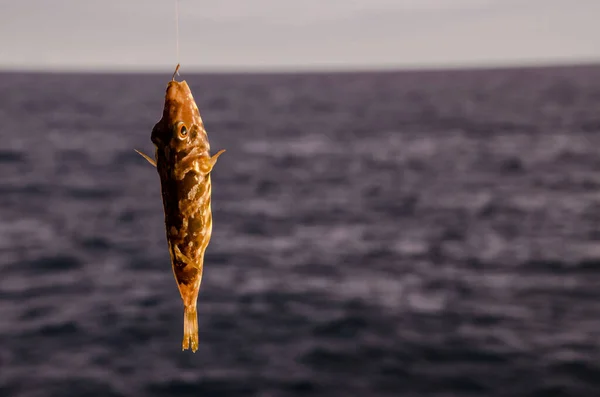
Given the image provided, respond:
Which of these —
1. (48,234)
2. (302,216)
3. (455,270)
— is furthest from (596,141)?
(48,234)

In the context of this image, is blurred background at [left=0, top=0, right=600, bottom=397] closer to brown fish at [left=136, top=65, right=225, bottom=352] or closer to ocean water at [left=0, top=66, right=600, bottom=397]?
ocean water at [left=0, top=66, right=600, bottom=397]

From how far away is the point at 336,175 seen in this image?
79750mm

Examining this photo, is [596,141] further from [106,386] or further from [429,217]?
[106,386]

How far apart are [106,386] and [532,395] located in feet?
49.9

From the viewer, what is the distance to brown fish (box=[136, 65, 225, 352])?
4.39m

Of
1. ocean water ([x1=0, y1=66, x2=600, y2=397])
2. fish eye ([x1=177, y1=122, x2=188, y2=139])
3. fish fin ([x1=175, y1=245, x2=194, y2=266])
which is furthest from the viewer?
ocean water ([x1=0, y1=66, x2=600, y2=397])

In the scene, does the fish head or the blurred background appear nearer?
the fish head

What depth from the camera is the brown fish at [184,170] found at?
4395mm

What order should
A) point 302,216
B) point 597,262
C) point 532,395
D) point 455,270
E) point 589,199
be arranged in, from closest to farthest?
point 532,395, point 455,270, point 597,262, point 302,216, point 589,199

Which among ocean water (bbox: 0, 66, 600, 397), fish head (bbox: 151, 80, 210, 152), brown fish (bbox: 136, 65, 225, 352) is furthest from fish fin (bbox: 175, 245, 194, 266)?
ocean water (bbox: 0, 66, 600, 397)

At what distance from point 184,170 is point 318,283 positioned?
109 feet

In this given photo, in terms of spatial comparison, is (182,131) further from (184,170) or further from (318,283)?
(318,283)

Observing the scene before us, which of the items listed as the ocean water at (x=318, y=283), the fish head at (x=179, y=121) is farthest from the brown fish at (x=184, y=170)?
the ocean water at (x=318, y=283)

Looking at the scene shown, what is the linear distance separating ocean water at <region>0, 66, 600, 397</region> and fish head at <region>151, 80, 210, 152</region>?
21789 millimetres
